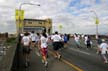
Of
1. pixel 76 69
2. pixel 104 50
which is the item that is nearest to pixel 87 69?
pixel 76 69

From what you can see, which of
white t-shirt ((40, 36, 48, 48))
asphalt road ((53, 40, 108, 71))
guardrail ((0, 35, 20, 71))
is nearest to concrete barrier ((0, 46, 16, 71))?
guardrail ((0, 35, 20, 71))

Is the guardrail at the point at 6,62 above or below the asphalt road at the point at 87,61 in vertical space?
above

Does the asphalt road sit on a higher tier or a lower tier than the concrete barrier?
lower

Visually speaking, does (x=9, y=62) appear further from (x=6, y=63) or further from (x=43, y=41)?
(x=43, y=41)

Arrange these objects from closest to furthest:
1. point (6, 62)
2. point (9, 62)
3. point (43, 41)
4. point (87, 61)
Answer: point (9, 62) < point (6, 62) < point (43, 41) < point (87, 61)

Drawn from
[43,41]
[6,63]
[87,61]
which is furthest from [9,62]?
[87,61]

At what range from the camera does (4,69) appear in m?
8.84

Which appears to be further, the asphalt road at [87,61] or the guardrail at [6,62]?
the asphalt road at [87,61]

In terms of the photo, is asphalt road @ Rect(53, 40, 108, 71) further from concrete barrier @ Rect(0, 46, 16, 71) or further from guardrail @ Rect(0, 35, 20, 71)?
concrete barrier @ Rect(0, 46, 16, 71)

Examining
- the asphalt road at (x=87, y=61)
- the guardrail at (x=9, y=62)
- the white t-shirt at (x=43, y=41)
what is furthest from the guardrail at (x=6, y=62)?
the asphalt road at (x=87, y=61)

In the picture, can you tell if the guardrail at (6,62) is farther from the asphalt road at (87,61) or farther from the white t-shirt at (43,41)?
the asphalt road at (87,61)

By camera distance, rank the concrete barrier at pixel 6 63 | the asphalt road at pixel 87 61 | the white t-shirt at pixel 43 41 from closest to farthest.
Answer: the concrete barrier at pixel 6 63 → the asphalt road at pixel 87 61 → the white t-shirt at pixel 43 41

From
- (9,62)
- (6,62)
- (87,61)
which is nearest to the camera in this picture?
(9,62)

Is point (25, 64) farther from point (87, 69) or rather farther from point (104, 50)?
point (104, 50)
